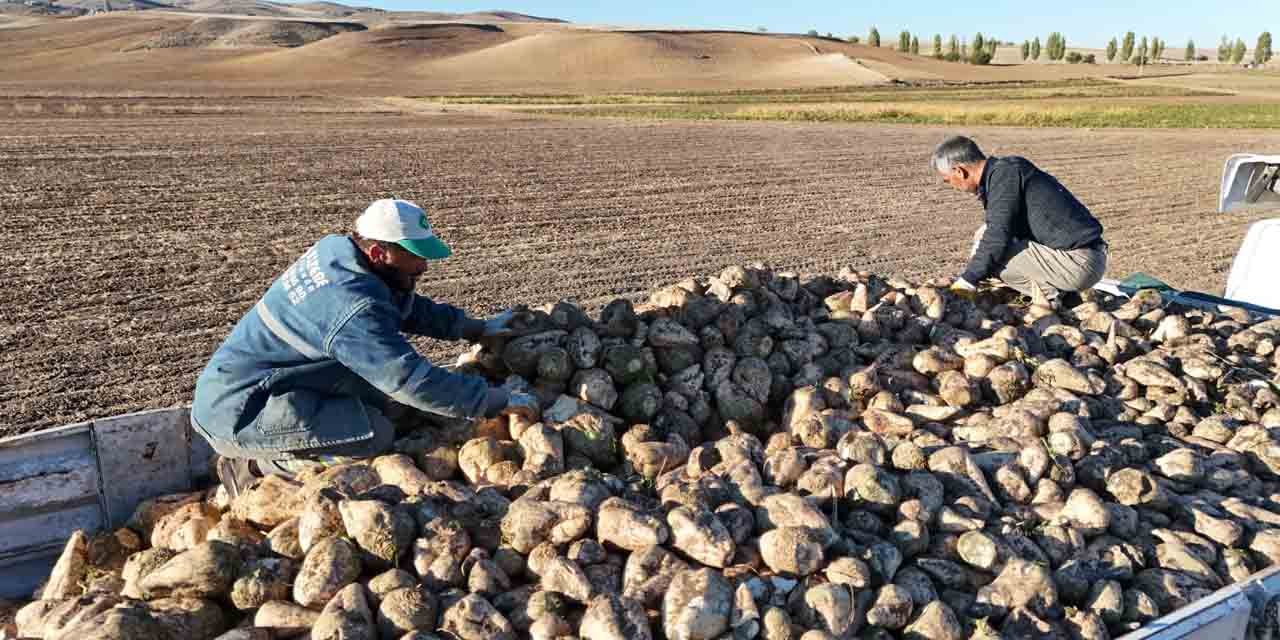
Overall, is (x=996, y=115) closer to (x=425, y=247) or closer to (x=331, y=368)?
(x=425, y=247)

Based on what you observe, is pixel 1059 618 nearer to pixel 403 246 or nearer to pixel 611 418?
pixel 611 418

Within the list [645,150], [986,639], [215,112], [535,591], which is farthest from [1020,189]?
[215,112]

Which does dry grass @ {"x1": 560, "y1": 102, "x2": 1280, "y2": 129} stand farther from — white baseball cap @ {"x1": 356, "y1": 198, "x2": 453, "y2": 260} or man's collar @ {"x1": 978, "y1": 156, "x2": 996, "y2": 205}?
white baseball cap @ {"x1": 356, "y1": 198, "x2": 453, "y2": 260}

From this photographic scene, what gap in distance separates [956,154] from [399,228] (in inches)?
148

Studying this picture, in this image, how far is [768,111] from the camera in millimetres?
35781

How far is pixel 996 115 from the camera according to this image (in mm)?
33906

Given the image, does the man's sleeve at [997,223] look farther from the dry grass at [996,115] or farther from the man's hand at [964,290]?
the dry grass at [996,115]

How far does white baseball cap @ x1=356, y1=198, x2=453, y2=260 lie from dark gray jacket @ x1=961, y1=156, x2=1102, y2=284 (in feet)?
11.7

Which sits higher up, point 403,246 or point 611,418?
point 403,246

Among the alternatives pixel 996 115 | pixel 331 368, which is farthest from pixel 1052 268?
pixel 996 115

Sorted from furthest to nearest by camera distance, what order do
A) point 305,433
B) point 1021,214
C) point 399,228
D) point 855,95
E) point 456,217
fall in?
point 855,95 < point 456,217 < point 1021,214 < point 305,433 < point 399,228

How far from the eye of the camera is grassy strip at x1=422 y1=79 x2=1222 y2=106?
44312mm

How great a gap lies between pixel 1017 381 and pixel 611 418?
1.98 metres

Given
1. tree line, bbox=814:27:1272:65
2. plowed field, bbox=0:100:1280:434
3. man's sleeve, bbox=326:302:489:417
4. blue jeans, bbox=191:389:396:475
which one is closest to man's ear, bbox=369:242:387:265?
man's sleeve, bbox=326:302:489:417
